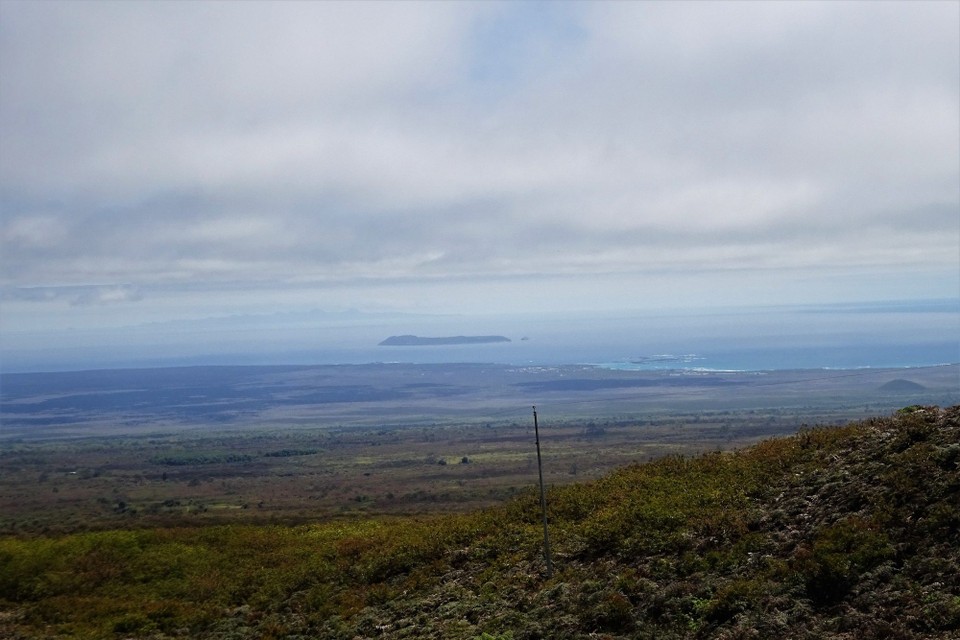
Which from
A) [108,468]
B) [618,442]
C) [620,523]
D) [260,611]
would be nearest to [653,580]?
[620,523]

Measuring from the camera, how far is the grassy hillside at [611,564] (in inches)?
530

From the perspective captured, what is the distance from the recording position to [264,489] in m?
116

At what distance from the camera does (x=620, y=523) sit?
20.1 meters

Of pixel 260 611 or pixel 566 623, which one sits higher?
pixel 566 623

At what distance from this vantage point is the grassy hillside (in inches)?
530

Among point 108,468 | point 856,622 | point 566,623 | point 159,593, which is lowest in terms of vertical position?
point 108,468

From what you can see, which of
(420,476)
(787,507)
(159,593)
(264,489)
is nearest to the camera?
(787,507)

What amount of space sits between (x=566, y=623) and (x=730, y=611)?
3.40 metres

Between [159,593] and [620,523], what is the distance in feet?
47.2

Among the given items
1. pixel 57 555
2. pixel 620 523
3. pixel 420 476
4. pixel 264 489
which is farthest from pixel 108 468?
pixel 620 523

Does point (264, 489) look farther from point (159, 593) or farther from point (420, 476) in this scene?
point (159, 593)

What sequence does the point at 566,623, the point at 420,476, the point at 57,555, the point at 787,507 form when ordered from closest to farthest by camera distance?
the point at 566,623 < the point at 787,507 < the point at 57,555 < the point at 420,476

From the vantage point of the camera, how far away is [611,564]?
1769 cm

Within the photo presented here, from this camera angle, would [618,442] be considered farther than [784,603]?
Yes
